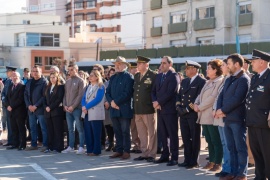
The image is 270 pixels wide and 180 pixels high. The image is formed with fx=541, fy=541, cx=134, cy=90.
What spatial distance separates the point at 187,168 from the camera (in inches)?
432

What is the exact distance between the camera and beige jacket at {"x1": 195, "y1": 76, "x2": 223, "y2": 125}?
1031 centimetres

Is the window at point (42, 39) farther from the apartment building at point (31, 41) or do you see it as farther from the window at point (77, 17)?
the window at point (77, 17)

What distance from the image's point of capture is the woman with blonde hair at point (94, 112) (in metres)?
13.0

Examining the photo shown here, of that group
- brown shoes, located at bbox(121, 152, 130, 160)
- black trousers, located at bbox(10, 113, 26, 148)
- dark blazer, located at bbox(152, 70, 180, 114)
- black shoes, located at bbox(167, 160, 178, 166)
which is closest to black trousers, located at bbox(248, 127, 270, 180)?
black shoes, located at bbox(167, 160, 178, 166)

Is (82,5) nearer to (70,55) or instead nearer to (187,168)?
(70,55)

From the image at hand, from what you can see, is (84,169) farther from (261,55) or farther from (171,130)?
(261,55)

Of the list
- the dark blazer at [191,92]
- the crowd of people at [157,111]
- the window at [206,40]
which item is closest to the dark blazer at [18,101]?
the crowd of people at [157,111]

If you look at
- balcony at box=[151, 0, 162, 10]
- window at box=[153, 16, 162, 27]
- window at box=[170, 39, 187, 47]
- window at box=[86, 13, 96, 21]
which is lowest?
window at box=[170, 39, 187, 47]

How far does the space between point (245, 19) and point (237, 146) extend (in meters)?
39.9

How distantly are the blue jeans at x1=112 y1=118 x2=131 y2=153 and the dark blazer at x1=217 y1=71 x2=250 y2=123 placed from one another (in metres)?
3.57

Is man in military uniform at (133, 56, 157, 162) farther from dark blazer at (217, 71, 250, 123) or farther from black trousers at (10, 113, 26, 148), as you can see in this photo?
black trousers at (10, 113, 26, 148)

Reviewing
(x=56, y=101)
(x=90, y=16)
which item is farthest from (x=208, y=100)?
A: (x=90, y=16)

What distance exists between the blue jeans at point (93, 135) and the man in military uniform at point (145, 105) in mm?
1244

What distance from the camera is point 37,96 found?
14.4 meters
